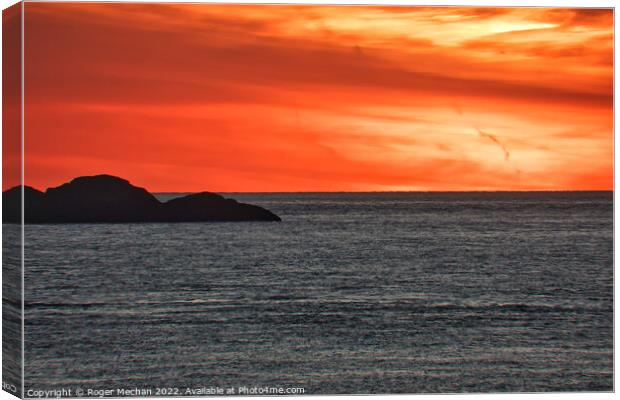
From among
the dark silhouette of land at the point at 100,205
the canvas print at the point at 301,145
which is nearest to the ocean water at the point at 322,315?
the canvas print at the point at 301,145

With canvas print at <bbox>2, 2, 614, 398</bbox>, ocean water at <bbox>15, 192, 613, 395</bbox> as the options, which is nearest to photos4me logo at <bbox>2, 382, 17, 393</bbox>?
canvas print at <bbox>2, 2, 614, 398</bbox>

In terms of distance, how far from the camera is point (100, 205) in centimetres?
3180

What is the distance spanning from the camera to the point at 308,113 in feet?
63.7

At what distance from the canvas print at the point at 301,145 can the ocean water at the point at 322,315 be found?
8cm

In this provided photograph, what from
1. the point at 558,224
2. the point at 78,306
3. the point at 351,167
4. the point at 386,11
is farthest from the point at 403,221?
the point at 386,11

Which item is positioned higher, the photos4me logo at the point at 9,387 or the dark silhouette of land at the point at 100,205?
the dark silhouette of land at the point at 100,205

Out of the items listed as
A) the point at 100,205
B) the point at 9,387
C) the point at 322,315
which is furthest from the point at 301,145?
the point at 100,205

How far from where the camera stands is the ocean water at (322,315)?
1548 centimetres

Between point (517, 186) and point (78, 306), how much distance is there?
11067 mm

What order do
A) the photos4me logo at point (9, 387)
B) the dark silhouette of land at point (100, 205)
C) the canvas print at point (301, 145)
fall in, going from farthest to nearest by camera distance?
the dark silhouette of land at point (100, 205)
the canvas print at point (301, 145)
the photos4me logo at point (9, 387)

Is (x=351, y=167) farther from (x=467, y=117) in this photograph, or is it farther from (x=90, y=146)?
(x=90, y=146)

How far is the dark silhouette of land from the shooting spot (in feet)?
52.0

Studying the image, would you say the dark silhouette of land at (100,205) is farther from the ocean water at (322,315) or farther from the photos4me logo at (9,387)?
the photos4me logo at (9,387)

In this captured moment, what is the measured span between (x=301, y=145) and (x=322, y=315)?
415 cm
